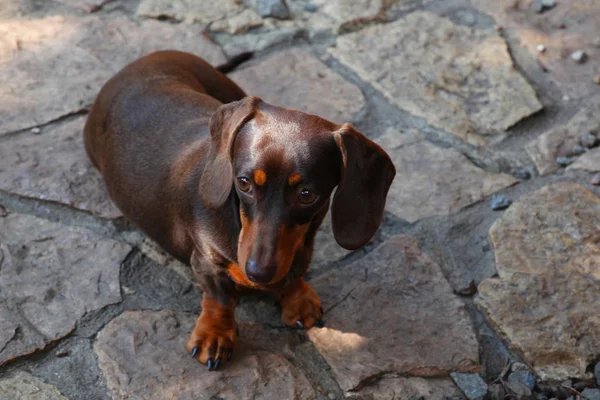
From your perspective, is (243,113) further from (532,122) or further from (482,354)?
(532,122)

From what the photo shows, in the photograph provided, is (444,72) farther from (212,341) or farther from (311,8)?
(212,341)

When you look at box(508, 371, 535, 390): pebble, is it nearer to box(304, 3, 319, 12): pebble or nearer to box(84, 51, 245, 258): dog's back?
box(84, 51, 245, 258): dog's back

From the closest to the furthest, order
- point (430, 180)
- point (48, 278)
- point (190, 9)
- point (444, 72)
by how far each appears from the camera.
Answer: point (48, 278) < point (430, 180) < point (444, 72) < point (190, 9)

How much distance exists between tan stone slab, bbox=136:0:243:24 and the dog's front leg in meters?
2.00

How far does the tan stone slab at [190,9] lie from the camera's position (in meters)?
4.60

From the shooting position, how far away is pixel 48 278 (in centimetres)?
316

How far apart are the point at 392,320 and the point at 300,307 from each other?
0.38 metres

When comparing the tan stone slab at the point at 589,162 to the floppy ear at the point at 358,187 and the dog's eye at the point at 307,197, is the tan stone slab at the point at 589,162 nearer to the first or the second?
the floppy ear at the point at 358,187

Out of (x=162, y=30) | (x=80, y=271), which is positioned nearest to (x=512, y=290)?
(x=80, y=271)

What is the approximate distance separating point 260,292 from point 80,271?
2.41ft

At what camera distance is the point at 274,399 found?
2828mm

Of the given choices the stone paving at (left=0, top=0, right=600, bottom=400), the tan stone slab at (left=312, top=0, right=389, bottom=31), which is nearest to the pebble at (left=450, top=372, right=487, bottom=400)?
the stone paving at (left=0, top=0, right=600, bottom=400)

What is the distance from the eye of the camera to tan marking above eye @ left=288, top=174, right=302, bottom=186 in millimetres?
2525

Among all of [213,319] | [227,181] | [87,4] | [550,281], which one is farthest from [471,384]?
[87,4]
